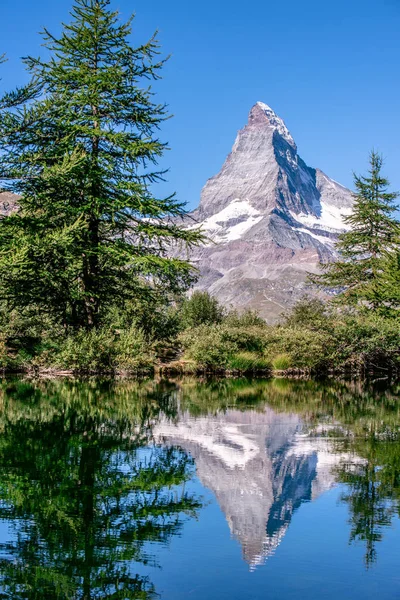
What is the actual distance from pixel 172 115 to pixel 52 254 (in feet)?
21.8

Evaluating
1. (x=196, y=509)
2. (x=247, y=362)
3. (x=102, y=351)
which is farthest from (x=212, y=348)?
(x=196, y=509)

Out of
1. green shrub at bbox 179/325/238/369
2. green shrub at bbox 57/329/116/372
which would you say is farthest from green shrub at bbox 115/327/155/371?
green shrub at bbox 179/325/238/369

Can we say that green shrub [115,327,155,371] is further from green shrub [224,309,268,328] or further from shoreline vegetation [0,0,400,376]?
green shrub [224,309,268,328]

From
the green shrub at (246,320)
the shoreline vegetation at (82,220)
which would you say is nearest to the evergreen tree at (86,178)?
the shoreline vegetation at (82,220)

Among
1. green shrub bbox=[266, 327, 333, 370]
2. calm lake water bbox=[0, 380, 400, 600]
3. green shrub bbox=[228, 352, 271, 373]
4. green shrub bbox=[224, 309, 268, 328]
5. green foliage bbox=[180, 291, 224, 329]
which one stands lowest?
calm lake water bbox=[0, 380, 400, 600]

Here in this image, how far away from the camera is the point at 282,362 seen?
1249 inches

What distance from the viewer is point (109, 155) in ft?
72.8

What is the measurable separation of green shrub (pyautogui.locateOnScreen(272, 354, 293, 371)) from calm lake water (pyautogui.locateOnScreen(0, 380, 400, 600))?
19.7 meters

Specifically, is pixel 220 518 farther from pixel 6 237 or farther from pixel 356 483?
pixel 6 237

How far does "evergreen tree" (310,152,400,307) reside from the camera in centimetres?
3825

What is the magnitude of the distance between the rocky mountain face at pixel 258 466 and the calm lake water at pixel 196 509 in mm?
21

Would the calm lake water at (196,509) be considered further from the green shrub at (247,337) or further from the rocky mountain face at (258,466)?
the green shrub at (247,337)

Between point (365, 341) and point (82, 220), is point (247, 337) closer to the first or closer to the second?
point (365, 341)

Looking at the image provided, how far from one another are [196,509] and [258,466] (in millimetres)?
1964
